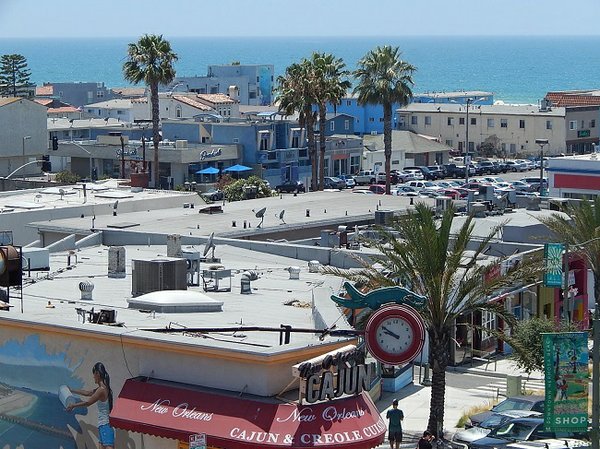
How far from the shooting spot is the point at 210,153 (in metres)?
104

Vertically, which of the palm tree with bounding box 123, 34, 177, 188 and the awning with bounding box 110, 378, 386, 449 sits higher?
the palm tree with bounding box 123, 34, 177, 188

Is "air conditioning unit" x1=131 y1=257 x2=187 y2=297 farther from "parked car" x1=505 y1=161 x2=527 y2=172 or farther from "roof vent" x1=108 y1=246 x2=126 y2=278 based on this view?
"parked car" x1=505 y1=161 x2=527 y2=172

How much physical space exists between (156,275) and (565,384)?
11135mm

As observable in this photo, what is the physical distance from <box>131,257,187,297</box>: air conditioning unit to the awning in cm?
939

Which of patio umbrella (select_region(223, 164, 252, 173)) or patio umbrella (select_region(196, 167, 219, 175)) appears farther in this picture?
patio umbrella (select_region(223, 164, 252, 173))

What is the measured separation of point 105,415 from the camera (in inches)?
1038

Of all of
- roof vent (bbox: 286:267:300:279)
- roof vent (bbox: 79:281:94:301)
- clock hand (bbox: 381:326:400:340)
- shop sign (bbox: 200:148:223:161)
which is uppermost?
shop sign (bbox: 200:148:223:161)

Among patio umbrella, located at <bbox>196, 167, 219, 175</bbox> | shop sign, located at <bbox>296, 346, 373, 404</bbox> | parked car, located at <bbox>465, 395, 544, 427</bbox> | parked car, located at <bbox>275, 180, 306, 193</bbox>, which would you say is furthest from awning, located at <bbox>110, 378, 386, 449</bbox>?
patio umbrella, located at <bbox>196, 167, 219, 175</bbox>

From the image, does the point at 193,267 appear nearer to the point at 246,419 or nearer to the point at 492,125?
the point at 246,419

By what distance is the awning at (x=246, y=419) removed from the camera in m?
23.5

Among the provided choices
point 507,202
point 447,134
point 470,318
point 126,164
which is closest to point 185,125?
point 126,164

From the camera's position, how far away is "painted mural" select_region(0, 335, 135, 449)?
2683cm

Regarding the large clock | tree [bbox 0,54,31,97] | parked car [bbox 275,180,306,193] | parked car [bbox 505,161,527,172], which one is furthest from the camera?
tree [bbox 0,54,31,97]

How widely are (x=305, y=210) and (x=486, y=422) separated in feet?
86.6
